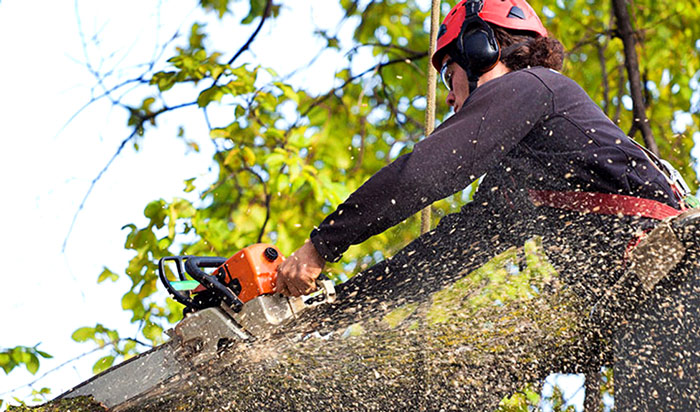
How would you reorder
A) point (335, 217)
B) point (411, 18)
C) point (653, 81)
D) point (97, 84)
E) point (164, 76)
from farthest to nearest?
point (411, 18)
point (653, 81)
point (97, 84)
point (164, 76)
point (335, 217)

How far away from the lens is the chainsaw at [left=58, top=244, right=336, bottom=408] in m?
2.15

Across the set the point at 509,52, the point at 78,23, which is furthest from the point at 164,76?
the point at 509,52

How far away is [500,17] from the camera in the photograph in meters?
2.49

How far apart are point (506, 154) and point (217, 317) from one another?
1.02m

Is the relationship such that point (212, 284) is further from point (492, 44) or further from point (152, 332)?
point (152, 332)

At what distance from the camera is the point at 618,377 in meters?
1.83

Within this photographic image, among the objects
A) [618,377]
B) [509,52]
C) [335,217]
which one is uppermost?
[509,52]

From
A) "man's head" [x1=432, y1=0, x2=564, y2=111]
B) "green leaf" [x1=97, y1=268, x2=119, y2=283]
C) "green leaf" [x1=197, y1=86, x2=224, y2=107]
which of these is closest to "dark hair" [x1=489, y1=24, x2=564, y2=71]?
"man's head" [x1=432, y1=0, x2=564, y2=111]

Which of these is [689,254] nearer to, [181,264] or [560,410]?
[560,410]

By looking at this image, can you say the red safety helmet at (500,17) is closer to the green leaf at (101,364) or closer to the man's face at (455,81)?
the man's face at (455,81)

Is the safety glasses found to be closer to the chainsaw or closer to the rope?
the rope

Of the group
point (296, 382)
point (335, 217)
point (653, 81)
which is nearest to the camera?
point (335, 217)

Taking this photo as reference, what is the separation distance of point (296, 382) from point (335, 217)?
621 mm

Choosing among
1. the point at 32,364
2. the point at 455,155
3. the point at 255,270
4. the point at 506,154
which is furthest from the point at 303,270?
the point at 32,364
